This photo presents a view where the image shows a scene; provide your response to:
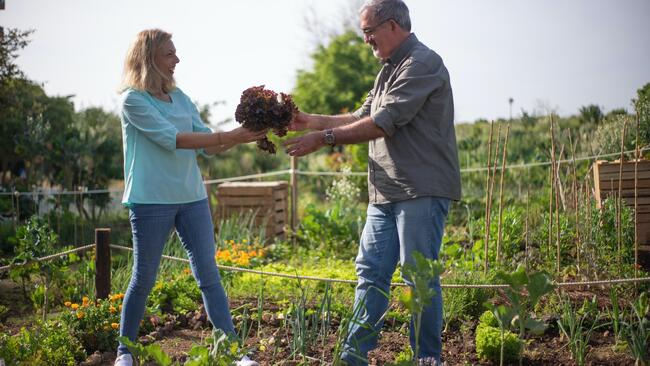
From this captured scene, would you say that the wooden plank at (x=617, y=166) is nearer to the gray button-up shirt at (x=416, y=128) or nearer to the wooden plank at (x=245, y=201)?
the gray button-up shirt at (x=416, y=128)

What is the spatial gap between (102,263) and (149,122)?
164 centimetres

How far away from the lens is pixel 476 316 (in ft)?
14.2

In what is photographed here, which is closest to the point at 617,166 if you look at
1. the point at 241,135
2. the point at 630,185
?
the point at 630,185

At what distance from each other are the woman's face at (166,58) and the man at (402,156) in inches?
30.6

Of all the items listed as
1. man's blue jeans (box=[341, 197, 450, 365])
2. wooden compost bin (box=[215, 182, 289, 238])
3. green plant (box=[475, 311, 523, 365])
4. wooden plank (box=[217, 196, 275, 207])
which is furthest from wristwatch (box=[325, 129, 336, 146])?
wooden plank (box=[217, 196, 275, 207])

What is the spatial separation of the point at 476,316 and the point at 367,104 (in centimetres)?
162

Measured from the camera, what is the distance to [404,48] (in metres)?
3.24

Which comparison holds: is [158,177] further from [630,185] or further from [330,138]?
[630,185]

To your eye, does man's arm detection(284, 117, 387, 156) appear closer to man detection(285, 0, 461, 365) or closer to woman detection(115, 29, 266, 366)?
man detection(285, 0, 461, 365)

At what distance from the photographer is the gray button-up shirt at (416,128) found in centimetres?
310

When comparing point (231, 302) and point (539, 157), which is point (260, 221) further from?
point (539, 157)

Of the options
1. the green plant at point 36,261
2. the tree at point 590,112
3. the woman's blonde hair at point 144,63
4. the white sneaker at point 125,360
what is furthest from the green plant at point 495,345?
the tree at point 590,112

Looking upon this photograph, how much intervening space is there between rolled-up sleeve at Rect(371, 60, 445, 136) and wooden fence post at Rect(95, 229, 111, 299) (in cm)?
234

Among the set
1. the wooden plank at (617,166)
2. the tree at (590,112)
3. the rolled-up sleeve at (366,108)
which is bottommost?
the wooden plank at (617,166)
